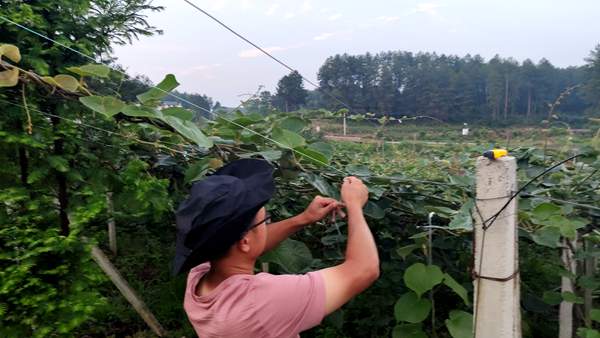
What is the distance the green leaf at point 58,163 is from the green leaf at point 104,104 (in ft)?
1.68

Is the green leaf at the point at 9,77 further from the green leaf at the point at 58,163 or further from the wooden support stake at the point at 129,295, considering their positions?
the wooden support stake at the point at 129,295

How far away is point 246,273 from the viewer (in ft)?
4.16

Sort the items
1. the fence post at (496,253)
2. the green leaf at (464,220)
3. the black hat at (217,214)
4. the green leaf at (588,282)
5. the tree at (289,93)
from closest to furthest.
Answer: the black hat at (217,214) → the fence post at (496,253) → the green leaf at (464,220) → the green leaf at (588,282) → the tree at (289,93)

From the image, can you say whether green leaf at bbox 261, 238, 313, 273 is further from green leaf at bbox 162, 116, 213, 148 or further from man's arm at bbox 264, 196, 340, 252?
green leaf at bbox 162, 116, 213, 148

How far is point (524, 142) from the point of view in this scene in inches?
87.1

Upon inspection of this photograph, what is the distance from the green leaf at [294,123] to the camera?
6.04 ft

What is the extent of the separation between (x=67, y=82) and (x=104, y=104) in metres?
0.18

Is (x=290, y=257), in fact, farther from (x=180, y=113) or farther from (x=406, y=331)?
(x=180, y=113)

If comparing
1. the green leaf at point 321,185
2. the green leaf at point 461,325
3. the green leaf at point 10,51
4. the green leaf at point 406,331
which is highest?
the green leaf at point 10,51

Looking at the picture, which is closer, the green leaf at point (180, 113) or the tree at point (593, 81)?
the green leaf at point (180, 113)

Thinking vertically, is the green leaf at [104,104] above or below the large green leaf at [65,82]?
below

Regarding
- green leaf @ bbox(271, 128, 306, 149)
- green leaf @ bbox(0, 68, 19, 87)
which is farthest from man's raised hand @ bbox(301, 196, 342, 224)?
green leaf @ bbox(0, 68, 19, 87)

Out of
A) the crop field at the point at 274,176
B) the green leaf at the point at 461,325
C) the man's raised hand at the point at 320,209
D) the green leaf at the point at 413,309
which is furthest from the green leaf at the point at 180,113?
the green leaf at the point at 461,325

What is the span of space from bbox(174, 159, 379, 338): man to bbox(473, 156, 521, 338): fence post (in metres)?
0.38
